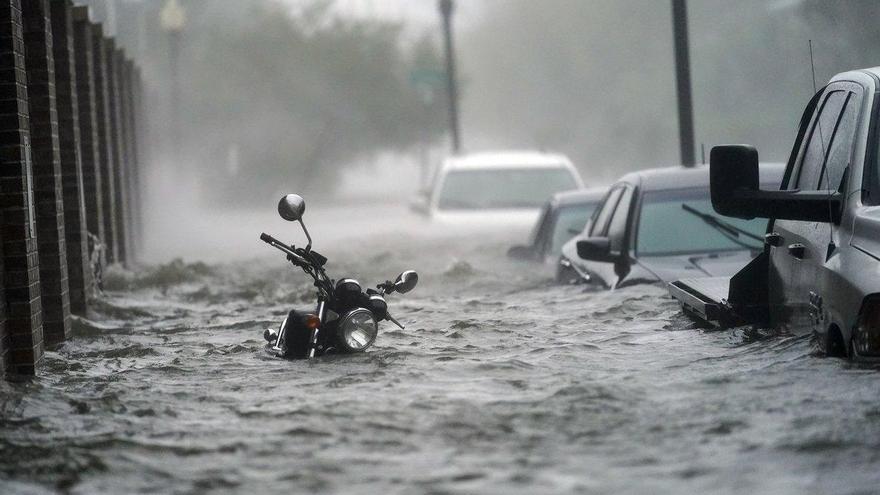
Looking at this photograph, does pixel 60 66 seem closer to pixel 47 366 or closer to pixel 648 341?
pixel 47 366

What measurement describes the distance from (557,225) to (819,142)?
7178 mm

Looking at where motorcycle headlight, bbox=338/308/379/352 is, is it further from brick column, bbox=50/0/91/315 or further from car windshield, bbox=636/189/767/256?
brick column, bbox=50/0/91/315

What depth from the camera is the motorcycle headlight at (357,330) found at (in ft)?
29.0

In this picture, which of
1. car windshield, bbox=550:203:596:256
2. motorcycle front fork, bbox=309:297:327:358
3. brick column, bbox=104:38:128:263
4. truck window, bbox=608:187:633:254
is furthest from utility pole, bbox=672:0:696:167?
motorcycle front fork, bbox=309:297:327:358

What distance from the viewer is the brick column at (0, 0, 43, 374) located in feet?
29.4

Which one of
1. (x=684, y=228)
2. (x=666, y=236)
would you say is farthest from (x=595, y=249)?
(x=684, y=228)

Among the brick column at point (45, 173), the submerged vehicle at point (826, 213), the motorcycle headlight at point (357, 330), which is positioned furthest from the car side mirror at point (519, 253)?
the submerged vehicle at point (826, 213)

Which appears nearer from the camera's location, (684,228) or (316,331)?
(316,331)

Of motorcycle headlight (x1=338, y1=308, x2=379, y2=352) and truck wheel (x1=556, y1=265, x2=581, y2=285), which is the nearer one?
motorcycle headlight (x1=338, y1=308, x2=379, y2=352)

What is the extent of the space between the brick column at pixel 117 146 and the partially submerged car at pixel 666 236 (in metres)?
8.89

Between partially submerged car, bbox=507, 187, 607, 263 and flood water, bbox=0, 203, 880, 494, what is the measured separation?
308 cm

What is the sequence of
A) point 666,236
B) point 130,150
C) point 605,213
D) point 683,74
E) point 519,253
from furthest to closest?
1. point 130,150
2. point 683,74
3. point 519,253
4. point 605,213
5. point 666,236

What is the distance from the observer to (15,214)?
353 inches

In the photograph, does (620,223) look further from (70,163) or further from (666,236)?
(70,163)
